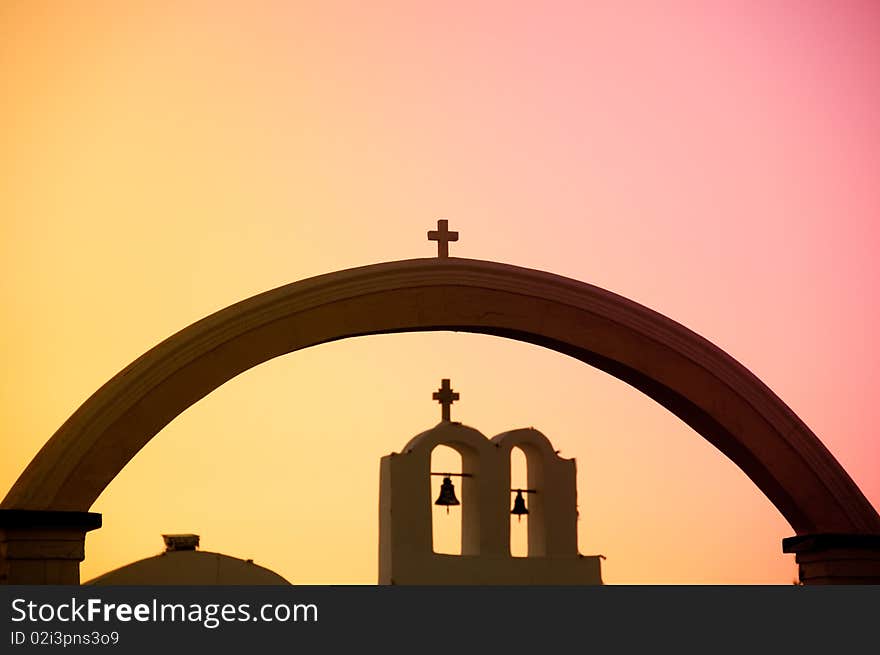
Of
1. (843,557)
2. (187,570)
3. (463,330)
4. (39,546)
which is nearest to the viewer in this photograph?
(39,546)

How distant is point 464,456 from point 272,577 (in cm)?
332

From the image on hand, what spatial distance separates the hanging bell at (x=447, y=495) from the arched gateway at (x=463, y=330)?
176 centimetres

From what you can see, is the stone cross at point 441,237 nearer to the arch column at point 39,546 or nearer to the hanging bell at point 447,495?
the hanging bell at point 447,495

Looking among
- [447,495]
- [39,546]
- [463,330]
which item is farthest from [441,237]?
[39,546]

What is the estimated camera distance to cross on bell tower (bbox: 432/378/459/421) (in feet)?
58.0

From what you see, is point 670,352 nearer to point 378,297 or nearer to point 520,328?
point 520,328

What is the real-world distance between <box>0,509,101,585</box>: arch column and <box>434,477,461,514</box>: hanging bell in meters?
3.93

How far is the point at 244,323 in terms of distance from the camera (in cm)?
1602

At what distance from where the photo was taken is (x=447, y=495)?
686 inches

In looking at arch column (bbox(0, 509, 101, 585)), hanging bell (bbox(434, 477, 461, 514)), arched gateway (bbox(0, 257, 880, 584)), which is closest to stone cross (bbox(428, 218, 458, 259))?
arched gateway (bbox(0, 257, 880, 584))

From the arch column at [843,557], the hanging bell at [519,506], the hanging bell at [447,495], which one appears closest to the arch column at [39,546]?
the hanging bell at [447,495]

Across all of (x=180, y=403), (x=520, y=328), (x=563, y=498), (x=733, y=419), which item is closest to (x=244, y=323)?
(x=180, y=403)

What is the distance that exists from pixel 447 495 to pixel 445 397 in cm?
107

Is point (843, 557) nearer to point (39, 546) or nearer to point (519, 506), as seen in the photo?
point (519, 506)
